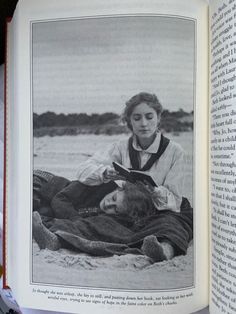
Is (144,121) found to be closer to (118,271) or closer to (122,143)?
(122,143)

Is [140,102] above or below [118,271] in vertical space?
above

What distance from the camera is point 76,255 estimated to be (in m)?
0.33

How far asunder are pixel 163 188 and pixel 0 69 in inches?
8.5

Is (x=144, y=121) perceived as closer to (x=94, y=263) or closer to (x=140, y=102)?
(x=140, y=102)

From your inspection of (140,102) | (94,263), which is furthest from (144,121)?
(94,263)

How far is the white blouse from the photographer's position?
321 millimetres

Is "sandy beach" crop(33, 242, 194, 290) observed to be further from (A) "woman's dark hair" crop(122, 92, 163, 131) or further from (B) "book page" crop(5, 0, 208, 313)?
(A) "woman's dark hair" crop(122, 92, 163, 131)

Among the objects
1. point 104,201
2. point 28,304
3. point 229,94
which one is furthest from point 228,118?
point 28,304

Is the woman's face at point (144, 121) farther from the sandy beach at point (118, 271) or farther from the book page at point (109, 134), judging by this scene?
the sandy beach at point (118, 271)

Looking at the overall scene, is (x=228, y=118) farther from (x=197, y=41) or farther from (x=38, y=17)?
(x=38, y=17)

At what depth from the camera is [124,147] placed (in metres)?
0.32

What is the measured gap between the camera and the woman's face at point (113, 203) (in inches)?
12.7

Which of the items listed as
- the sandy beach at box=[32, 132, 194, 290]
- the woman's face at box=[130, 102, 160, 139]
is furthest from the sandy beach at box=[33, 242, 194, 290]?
the woman's face at box=[130, 102, 160, 139]

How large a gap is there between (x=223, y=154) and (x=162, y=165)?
0.05 m
